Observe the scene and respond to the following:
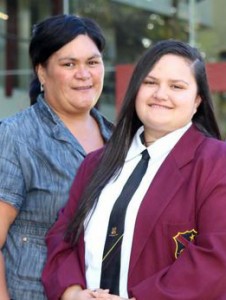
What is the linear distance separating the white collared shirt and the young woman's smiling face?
0.17 ft

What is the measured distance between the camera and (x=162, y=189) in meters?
2.05

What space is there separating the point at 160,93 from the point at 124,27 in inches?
395

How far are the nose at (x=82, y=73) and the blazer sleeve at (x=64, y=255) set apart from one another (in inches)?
20.3

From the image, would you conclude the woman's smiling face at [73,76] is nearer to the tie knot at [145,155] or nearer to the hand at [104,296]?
the tie knot at [145,155]

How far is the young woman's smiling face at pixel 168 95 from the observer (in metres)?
2.11

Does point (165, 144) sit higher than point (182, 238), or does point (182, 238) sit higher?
point (165, 144)

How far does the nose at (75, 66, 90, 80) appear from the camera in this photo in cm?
277

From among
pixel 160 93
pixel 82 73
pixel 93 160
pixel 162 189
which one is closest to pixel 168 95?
pixel 160 93

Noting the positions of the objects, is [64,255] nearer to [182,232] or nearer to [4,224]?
[4,224]

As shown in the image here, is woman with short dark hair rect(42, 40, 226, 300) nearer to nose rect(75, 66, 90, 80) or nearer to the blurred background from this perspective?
nose rect(75, 66, 90, 80)

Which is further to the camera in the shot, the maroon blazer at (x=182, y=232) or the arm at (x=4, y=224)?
the arm at (x=4, y=224)

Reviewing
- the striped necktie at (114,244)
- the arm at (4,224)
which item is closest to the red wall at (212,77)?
the arm at (4,224)

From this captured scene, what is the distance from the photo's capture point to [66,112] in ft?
9.32

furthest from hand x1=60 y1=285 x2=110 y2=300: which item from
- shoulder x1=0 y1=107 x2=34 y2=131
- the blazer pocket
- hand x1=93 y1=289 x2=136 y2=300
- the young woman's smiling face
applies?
shoulder x1=0 y1=107 x2=34 y2=131
